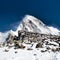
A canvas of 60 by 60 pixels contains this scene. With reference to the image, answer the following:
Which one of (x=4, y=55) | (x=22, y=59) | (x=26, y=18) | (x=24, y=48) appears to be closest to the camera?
(x=22, y=59)

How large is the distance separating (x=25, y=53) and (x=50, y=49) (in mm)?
2291

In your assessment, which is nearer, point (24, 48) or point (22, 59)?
point (22, 59)

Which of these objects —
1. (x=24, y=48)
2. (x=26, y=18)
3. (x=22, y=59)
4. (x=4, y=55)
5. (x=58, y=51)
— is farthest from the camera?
(x=26, y=18)

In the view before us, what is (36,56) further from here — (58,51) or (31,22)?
(31,22)

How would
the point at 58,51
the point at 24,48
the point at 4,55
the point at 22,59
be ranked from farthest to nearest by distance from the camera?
1. the point at 24,48
2. the point at 58,51
3. the point at 4,55
4. the point at 22,59

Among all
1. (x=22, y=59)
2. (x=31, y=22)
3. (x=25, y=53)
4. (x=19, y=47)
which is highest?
(x=31, y=22)

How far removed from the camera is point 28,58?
14156 mm

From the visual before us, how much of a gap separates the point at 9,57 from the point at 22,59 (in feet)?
3.47

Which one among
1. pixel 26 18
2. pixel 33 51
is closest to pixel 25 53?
pixel 33 51

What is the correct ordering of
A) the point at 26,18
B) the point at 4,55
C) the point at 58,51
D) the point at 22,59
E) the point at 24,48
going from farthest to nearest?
1. the point at 26,18
2. the point at 24,48
3. the point at 58,51
4. the point at 4,55
5. the point at 22,59

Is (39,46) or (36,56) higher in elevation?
(39,46)

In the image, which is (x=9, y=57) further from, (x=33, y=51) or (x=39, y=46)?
(x=39, y=46)

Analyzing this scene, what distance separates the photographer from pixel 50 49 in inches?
673

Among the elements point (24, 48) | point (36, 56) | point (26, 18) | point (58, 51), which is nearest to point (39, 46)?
point (24, 48)
